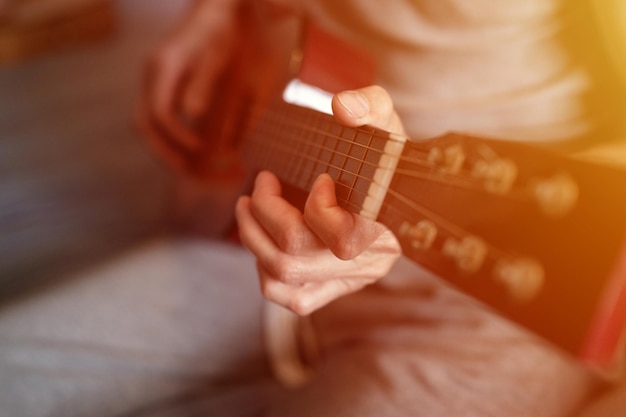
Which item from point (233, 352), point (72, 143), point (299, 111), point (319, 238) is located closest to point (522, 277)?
point (319, 238)

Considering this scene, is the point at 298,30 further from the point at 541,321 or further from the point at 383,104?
the point at 541,321

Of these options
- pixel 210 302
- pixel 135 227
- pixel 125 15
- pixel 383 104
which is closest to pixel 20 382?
pixel 210 302

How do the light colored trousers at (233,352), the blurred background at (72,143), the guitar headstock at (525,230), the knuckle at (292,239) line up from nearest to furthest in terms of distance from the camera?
the guitar headstock at (525,230), the knuckle at (292,239), the light colored trousers at (233,352), the blurred background at (72,143)

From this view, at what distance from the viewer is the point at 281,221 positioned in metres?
0.41

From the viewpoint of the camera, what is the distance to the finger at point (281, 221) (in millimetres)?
402

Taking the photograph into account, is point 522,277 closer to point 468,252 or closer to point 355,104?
point 468,252

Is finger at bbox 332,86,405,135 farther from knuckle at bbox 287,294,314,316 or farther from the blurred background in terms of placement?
the blurred background

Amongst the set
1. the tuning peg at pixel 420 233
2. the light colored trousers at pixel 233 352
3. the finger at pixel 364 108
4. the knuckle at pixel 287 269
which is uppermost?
the finger at pixel 364 108

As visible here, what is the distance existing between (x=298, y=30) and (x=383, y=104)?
32 centimetres

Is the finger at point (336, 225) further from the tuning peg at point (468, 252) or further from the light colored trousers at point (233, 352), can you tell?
the light colored trousers at point (233, 352)

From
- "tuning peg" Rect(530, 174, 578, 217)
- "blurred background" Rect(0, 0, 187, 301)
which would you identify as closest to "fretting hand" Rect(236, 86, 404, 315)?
"tuning peg" Rect(530, 174, 578, 217)

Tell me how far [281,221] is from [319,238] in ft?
0.11

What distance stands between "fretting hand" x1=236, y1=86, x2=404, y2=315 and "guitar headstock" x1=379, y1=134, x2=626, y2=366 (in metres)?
0.04

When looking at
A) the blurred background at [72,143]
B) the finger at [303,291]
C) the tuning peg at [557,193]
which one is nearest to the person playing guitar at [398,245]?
the finger at [303,291]
